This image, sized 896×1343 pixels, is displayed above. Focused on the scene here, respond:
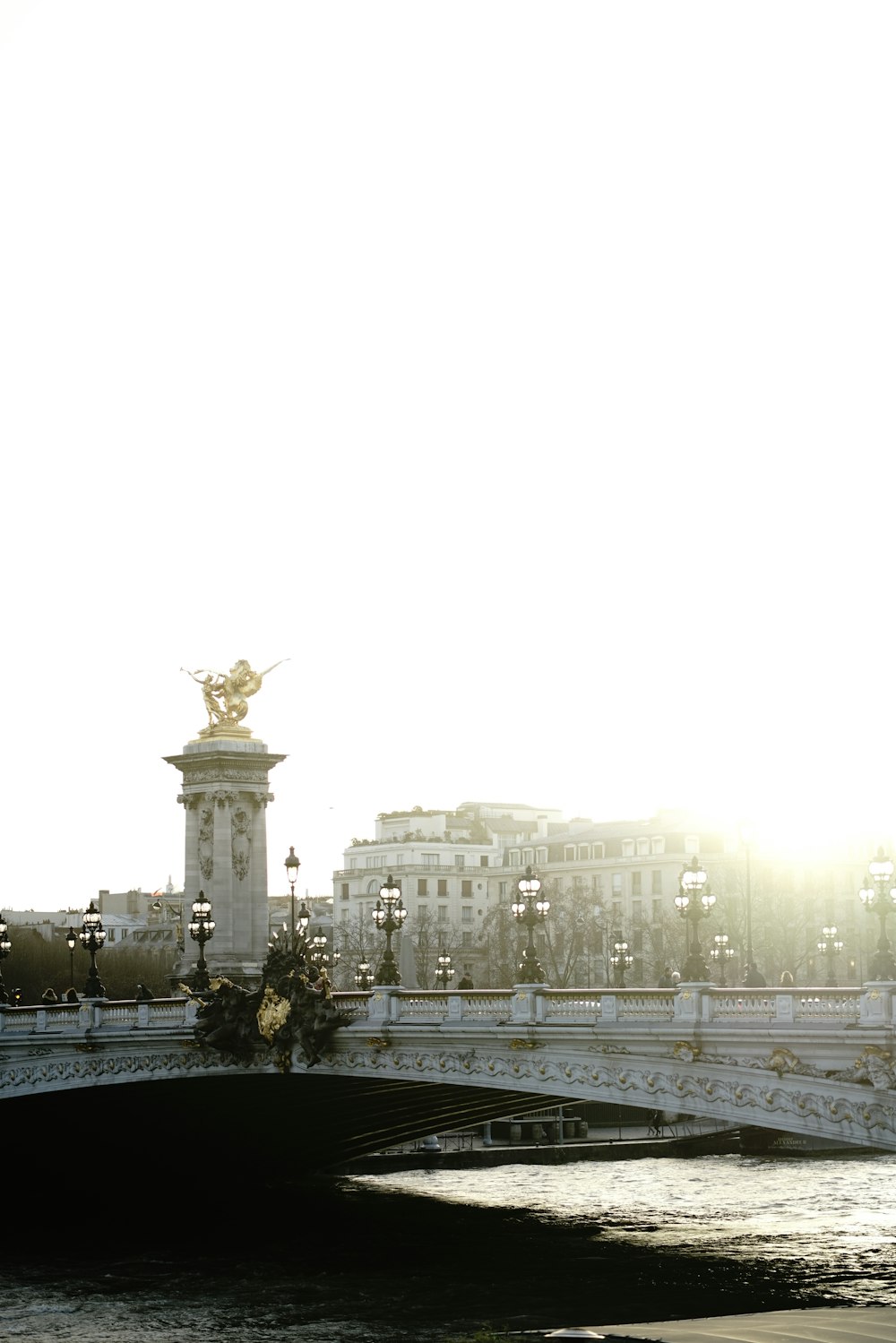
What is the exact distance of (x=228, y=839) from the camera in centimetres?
6662

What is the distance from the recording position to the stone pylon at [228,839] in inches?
2611

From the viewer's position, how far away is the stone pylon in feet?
218

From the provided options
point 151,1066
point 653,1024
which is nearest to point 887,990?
point 653,1024

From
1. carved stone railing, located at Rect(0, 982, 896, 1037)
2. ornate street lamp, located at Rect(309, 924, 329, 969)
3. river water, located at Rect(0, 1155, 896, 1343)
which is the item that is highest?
ornate street lamp, located at Rect(309, 924, 329, 969)

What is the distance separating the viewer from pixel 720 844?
118938mm

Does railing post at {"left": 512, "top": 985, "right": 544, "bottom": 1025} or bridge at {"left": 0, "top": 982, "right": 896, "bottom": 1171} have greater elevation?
railing post at {"left": 512, "top": 985, "right": 544, "bottom": 1025}

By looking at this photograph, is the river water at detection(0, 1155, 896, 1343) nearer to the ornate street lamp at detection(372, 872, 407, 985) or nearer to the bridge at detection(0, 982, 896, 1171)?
the bridge at detection(0, 982, 896, 1171)

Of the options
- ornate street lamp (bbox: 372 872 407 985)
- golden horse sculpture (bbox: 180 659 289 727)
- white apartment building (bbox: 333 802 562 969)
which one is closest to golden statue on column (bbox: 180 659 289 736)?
golden horse sculpture (bbox: 180 659 289 727)

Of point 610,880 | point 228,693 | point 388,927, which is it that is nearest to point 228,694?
point 228,693

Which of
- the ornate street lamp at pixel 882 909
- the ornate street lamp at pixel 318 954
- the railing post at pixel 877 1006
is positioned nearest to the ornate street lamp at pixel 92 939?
the ornate street lamp at pixel 318 954

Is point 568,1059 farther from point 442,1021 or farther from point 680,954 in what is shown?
point 680,954

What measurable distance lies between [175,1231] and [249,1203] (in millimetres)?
5119

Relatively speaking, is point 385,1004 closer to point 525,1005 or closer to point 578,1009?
point 525,1005

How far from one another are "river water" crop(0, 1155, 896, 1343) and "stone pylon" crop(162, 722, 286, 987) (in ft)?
27.8
